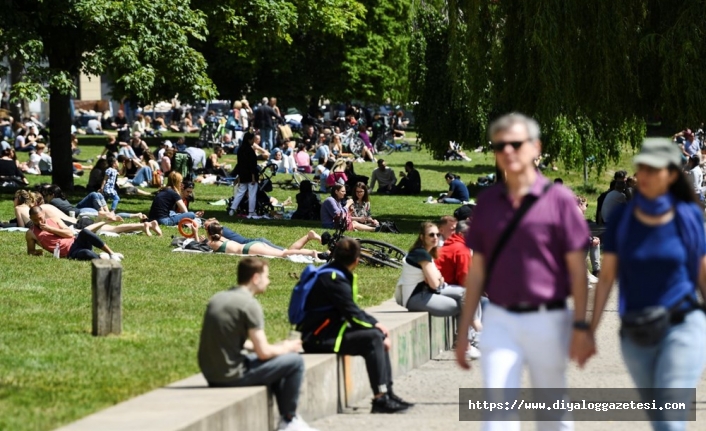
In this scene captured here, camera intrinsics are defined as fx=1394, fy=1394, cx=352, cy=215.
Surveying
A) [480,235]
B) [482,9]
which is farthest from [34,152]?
[480,235]

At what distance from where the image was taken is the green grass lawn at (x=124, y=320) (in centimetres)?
871

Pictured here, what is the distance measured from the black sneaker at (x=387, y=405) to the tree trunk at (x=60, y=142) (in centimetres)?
2094

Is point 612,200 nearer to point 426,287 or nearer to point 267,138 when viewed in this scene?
point 426,287

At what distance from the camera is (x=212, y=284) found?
50.6 feet

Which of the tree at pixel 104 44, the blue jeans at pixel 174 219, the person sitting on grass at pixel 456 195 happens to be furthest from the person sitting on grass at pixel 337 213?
the person sitting on grass at pixel 456 195

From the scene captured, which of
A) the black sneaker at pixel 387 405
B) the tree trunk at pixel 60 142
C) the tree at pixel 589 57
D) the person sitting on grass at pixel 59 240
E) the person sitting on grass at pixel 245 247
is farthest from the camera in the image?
the tree trunk at pixel 60 142

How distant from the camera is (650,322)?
20.1ft

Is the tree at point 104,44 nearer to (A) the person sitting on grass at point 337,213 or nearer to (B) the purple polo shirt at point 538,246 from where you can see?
(A) the person sitting on grass at point 337,213

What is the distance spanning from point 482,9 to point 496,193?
1983cm

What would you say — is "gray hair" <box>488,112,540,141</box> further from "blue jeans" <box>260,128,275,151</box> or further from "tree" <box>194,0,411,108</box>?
"tree" <box>194,0,411,108</box>

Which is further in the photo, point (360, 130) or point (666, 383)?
point (360, 130)

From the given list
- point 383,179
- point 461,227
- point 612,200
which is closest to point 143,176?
point 383,179

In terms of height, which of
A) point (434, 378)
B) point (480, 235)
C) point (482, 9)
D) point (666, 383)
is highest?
point (482, 9)

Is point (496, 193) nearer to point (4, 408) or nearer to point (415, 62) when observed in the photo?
point (4, 408)
